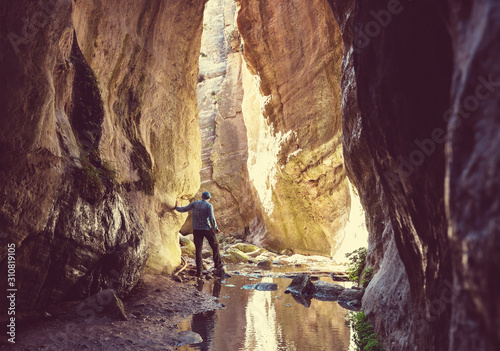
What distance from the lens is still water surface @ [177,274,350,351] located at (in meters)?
5.03

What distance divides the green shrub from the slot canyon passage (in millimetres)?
60

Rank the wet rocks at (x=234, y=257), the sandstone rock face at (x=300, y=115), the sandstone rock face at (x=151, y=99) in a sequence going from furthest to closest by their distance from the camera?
the sandstone rock face at (x=300, y=115) → the wet rocks at (x=234, y=257) → the sandstone rock face at (x=151, y=99)

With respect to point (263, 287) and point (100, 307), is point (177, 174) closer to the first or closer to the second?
Answer: point (263, 287)

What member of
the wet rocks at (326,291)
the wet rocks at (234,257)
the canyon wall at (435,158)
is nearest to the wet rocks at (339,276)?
the wet rocks at (326,291)

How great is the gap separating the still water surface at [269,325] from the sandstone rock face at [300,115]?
1046 cm

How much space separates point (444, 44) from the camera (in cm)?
256

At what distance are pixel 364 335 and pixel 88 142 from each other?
5.38 m

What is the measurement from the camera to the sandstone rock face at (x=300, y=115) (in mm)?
18875

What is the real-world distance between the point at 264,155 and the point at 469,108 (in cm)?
2341

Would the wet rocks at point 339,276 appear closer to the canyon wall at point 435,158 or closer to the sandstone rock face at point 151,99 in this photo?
the sandstone rock face at point 151,99

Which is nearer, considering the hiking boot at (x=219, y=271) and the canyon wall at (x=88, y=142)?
the canyon wall at (x=88, y=142)

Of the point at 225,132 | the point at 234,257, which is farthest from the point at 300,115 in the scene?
the point at 225,132

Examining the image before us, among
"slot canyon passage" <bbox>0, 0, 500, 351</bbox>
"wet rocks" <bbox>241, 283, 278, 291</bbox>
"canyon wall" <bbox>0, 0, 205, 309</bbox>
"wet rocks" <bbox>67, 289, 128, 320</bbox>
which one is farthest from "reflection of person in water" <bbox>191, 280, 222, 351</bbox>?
"wet rocks" <bbox>241, 283, 278, 291</bbox>

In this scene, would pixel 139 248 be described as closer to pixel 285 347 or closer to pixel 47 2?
pixel 285 347
